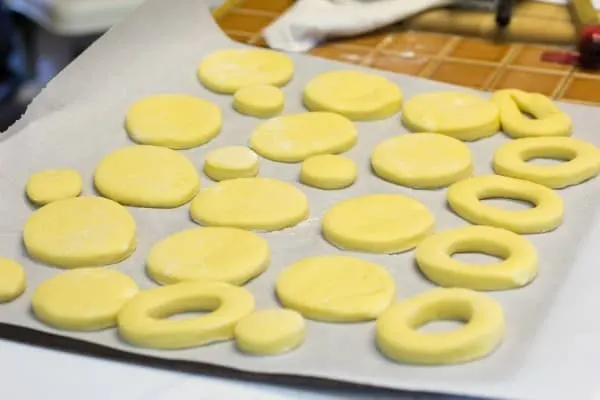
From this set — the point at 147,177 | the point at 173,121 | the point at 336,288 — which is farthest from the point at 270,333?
the point at 173,121

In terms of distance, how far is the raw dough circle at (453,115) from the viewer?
969 mm

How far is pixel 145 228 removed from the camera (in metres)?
0.85

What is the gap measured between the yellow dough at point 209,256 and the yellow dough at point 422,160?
0.55 ft

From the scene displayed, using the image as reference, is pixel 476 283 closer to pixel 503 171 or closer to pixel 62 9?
pixel 503 171

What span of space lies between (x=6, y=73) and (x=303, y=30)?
103 cm

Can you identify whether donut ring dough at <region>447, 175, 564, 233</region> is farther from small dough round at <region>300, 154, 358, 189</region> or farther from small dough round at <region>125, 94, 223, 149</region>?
small dough round at <region>125, 94, 223, 149</region>

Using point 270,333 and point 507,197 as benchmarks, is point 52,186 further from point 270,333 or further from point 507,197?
point 507,197


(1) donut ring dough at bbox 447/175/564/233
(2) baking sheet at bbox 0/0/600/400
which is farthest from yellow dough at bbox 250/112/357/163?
(1) donut ring dough at bbox 447/175/564/233

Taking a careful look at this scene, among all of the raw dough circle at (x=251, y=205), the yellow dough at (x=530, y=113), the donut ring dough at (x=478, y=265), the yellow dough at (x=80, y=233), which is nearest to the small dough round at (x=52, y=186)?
the yellow dough at (x=80, y=233)

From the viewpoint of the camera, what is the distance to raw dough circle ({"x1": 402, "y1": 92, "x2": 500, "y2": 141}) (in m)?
0.97

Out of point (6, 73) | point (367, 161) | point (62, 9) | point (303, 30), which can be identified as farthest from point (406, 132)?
point (6, 73)

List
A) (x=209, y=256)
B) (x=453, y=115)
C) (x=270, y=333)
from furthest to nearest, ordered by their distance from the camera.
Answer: (x=453, y=115)
(x=209, y=256)
(x=270, y=333)

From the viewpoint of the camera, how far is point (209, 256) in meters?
0.79

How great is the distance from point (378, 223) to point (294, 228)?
0.08 m
